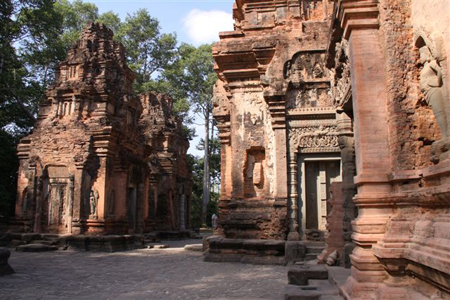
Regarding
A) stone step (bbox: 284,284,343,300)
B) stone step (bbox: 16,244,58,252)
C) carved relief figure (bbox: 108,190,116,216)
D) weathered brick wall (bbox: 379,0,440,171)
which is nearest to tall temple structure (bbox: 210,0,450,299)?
weathered brick wall (bbox: 379,0,440,171)

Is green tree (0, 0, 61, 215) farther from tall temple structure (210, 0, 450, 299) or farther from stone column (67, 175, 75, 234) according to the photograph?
tall temple structure (210, 0, 450, 299)

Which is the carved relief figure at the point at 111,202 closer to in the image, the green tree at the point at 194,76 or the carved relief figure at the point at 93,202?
the carved relief figure at the point at 93,202

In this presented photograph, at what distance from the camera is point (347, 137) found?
6684 mm

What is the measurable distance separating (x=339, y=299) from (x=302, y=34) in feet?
28.9

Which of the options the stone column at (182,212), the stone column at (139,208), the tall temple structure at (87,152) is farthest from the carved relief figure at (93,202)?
the stone column at (182,212)

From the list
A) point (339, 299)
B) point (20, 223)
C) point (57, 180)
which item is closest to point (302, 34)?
point (339, 299)

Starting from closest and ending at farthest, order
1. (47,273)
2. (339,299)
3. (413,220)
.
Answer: (413,220)
(339,299)
(47,273)

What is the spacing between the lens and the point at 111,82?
56.3 ft

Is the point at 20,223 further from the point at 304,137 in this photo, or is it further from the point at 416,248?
the point at 416,248

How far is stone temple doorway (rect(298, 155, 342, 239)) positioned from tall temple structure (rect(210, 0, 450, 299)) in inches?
1.1

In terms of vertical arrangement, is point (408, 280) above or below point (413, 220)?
below

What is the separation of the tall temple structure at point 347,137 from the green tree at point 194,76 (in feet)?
64.5

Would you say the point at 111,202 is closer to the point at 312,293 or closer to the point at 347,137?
the point at 347,137

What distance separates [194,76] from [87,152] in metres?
19.3
